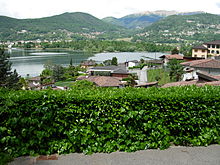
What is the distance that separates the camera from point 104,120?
455cm

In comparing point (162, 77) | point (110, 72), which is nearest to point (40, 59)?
point (110, 72)

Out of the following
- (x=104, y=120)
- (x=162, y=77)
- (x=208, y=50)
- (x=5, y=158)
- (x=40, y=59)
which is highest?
(x=208, y=50)

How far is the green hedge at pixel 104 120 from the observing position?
14.3 feet

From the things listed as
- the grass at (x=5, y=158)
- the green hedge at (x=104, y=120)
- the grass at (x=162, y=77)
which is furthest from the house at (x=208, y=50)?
the grass at (x=5, y=158)

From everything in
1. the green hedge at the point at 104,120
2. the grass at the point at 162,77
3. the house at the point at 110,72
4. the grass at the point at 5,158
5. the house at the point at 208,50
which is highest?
the house at the point at 208,50

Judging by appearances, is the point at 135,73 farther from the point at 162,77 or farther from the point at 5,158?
the point at 5,158

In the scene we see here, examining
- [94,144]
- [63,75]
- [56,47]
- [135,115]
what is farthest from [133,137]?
[56,47]

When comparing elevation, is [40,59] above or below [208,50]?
below

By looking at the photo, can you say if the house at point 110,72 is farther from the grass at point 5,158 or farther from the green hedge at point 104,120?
the grass at point 5,158

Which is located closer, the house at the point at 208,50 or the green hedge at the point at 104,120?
the green hedge at the point at 104,120

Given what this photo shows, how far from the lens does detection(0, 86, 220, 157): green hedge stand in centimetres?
436

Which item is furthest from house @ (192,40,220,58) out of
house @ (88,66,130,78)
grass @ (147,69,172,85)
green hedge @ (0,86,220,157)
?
green hedge @ (0,86,220,157)

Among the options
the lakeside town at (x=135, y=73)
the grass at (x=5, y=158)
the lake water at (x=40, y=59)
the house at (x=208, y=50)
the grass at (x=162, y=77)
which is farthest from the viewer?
the lake water at (x=40, y=59)

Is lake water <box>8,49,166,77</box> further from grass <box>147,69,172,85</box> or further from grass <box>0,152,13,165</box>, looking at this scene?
grass <box>0,152,13,165</box>
